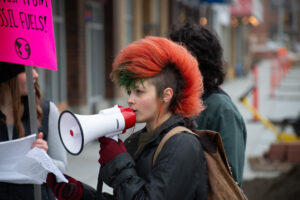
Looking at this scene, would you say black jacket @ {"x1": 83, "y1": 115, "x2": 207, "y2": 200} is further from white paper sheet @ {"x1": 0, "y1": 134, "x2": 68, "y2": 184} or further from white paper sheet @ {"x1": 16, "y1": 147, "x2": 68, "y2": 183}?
white paper sheet @ {"x1": 0, "y1": 134, "x2": 68, "y2": 184}

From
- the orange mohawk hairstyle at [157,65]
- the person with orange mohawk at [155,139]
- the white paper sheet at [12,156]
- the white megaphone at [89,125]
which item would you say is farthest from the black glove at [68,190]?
the orange mohawk hairstyle at [157,65]

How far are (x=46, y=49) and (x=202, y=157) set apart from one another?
976 mm

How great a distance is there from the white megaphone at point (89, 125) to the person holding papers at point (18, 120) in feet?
2.61

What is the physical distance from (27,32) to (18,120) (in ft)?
1.89

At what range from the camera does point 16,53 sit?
2438mm

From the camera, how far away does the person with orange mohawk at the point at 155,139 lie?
1953mm

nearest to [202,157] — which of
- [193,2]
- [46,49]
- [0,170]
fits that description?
[46,49]

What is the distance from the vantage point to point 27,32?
96.3 inches

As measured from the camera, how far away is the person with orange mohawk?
1.95 meters

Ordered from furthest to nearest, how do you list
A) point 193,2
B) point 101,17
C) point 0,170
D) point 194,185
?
point 193,2, point 101,17, point 0,170, point 194,185

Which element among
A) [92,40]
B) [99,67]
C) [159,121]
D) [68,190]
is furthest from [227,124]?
[99,67]

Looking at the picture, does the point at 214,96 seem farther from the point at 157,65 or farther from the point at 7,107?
the point at 7,107

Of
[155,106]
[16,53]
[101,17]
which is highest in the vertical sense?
[16,53]

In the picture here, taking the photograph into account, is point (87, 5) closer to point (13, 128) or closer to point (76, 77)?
point (76, 77)
